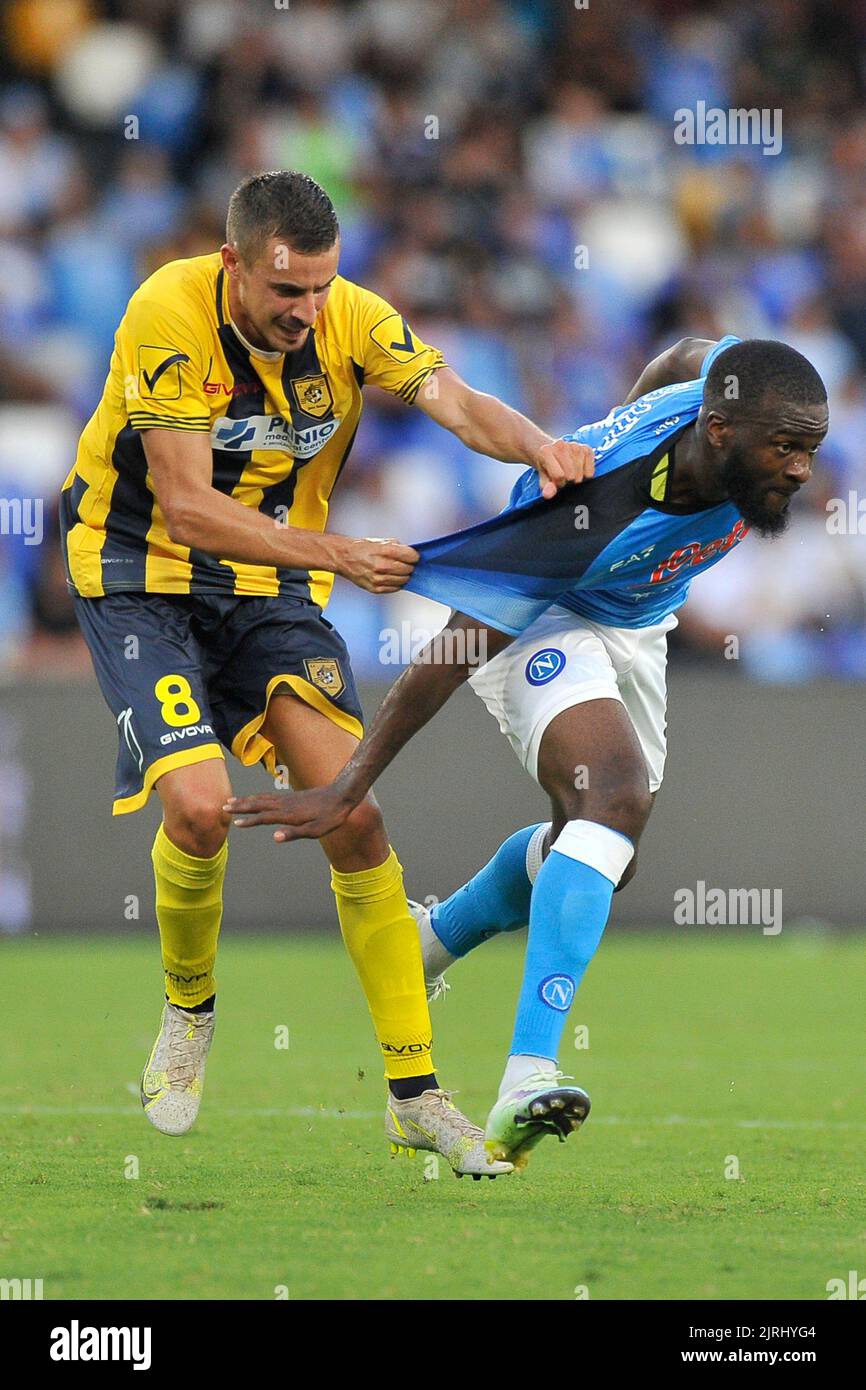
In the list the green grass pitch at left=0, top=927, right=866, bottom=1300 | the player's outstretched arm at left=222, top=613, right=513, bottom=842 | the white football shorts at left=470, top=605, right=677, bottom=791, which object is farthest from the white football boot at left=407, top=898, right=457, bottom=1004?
the player's outstretched arm at left=222, top=613, right=513, bottom=842

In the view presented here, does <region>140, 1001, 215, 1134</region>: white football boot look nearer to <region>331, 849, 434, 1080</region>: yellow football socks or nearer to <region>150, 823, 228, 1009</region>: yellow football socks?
<region>150, 823, 228, 1009</region>: yellow football socks

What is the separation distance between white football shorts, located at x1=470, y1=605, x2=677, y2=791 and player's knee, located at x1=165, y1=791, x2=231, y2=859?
0.80 m

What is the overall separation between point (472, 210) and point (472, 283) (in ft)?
2.31

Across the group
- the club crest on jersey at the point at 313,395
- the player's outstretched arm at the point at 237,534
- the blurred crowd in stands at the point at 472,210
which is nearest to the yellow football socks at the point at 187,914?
the player's outstretched arm at the point at 237,534

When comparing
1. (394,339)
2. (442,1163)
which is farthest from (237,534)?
(442,1163)

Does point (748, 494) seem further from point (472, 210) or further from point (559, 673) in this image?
point (472, 210)

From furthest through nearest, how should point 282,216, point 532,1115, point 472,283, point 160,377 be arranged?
1. point 472,283
2. point 160,377
3. point 282,216
4. point 532,1115

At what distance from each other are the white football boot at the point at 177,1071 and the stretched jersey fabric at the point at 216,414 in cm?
127

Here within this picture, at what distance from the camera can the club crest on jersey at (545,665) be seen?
513cm

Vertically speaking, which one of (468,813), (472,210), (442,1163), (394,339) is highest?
(472,210)

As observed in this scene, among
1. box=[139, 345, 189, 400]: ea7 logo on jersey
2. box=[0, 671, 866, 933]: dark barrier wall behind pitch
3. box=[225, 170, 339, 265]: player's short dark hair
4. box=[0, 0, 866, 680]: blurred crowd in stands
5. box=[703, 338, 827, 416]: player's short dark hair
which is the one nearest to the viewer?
box=[703, 338, 827, 416]: player's short dark hair

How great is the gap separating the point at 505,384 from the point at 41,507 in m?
2.96

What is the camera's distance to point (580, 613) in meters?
5.34

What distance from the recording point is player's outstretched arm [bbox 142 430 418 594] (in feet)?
16.0
